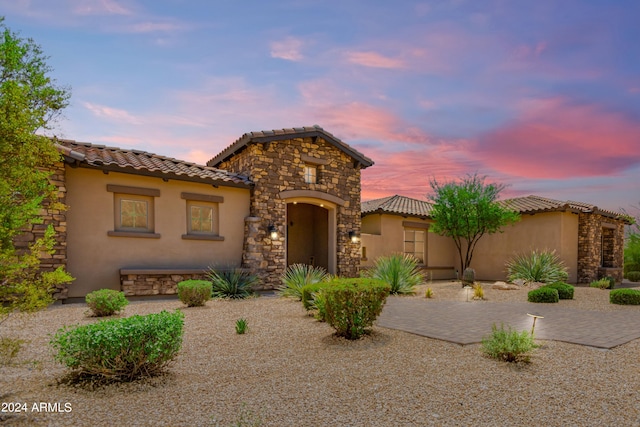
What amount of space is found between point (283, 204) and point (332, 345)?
853 cm

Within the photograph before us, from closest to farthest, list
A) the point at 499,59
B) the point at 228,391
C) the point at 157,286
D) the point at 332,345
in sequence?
the point at 228,391
the point at 332,345
the point at 499,59
the point at 157,286

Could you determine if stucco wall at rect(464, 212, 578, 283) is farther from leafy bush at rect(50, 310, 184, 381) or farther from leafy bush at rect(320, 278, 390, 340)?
leafy bush at rect(50, 310, 184, 381)

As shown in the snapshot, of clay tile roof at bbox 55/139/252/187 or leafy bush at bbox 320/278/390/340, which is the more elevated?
clay tile roof at bbox 55/139/252/187

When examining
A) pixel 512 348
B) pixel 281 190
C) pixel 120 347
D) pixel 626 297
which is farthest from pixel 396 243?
pixel 120 347

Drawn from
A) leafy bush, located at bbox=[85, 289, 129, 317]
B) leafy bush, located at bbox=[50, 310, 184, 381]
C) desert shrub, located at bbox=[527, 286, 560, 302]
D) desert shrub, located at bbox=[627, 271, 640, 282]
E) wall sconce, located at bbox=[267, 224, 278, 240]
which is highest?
wall sconce, located at bbox=[267, 224, 278, 240]

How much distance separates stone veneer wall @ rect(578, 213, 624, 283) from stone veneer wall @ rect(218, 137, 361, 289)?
445 inches

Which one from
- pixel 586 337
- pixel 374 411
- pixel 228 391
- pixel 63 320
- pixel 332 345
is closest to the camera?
pixel 374 411

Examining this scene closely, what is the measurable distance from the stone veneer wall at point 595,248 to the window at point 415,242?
734 centimetres

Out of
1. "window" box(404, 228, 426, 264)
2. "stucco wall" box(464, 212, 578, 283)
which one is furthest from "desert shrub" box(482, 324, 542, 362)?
"stucco wall" box(464, 212, 578, 283)

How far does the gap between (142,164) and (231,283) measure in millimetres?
4603

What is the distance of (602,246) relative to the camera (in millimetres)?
20562

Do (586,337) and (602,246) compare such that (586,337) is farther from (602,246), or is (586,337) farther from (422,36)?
(602,246)

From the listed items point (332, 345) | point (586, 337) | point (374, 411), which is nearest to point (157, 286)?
point (332, 345)

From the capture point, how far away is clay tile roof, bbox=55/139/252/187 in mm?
10573
